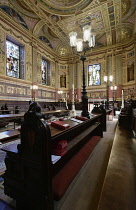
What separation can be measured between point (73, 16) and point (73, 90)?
10654 millimetres

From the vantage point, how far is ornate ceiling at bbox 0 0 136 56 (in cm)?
964

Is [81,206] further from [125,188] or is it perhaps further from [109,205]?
[125,188]

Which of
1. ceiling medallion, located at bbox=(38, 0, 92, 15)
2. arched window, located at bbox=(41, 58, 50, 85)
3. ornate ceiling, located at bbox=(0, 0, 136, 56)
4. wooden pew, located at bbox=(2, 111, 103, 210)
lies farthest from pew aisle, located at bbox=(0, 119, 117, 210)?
arched window, located at bbox=(41, 58, 50, 85)

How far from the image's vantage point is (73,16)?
11180mm

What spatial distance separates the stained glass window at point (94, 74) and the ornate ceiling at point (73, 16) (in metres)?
3.65

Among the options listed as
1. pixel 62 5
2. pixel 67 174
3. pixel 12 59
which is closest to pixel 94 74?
pixel 62 5

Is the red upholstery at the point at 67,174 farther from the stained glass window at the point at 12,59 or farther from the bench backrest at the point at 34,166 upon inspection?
the stained glass window at the point at 12,59

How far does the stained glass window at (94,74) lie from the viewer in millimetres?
15897

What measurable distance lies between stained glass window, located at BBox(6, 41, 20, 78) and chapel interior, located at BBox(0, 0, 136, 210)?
0.09 m

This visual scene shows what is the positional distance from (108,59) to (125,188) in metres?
16.2

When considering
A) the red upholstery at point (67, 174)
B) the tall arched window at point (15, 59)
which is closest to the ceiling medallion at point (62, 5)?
the tall arched window at point (15, 59)

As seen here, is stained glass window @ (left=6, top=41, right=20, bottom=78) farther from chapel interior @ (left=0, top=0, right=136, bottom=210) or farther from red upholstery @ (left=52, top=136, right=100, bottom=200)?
red upholstery @ (left=52, top=136, right=100, bottom=200)

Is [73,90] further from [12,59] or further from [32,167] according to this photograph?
[12,59]

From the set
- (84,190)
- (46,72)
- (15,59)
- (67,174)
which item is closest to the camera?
(84,190)
